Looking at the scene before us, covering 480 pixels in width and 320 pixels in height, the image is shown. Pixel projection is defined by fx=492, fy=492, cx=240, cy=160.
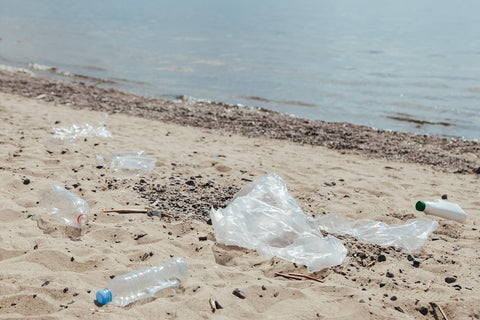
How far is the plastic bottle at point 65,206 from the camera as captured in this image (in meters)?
3.93

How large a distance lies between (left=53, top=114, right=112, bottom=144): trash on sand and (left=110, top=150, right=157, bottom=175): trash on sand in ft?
2.78

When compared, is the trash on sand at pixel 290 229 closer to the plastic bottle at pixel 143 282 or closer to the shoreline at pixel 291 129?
the plastic bottle at pixel 143 282

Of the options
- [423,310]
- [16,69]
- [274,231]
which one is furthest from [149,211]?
[16,69]

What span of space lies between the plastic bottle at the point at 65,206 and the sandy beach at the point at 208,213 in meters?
0.08

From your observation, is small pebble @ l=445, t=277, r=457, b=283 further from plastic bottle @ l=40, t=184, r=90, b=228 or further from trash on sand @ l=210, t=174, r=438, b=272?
plastic bottle @ l=40, t=184, r=90, b=228

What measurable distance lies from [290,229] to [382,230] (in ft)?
2.81

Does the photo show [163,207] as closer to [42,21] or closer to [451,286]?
[451,286]

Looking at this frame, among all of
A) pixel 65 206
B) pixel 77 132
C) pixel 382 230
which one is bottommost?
pixel 65 206

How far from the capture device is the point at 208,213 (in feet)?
Answer: 14.3

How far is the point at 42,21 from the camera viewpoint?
25672mm

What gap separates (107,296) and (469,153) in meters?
6.95

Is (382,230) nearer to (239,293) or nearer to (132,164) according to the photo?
(239,293)

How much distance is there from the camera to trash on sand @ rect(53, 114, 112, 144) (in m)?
6.18

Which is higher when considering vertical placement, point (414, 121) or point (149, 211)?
point (414, 121)
